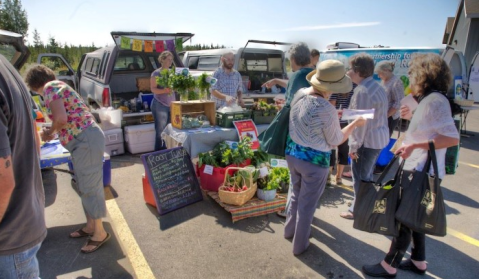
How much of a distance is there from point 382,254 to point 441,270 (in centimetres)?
50

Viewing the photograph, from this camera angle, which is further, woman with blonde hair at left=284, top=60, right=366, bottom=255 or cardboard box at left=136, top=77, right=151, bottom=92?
cardboard box at left=136, top=77, right=151, bottom=92

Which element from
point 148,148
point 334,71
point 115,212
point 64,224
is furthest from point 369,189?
point 148,148

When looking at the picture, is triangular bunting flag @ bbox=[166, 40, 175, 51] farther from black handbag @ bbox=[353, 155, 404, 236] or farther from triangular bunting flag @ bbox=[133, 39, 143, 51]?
black handbag @ bbox=[353, 155, 404, 236]

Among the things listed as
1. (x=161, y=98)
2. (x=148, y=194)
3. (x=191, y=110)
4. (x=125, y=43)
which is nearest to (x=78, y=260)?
(x=148, y=194)

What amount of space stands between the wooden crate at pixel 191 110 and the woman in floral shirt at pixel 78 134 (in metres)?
1.33

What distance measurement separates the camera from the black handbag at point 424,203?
219 centimetres

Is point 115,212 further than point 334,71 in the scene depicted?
Yes

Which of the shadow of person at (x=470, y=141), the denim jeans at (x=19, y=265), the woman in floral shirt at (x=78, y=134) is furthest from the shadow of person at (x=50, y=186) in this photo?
the shadow of person at (x=470, y=141)

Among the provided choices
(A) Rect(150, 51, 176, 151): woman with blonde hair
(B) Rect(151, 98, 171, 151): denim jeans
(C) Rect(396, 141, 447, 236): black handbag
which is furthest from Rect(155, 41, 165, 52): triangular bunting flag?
(C) Rect(396, 141, 447, 236): black handbag

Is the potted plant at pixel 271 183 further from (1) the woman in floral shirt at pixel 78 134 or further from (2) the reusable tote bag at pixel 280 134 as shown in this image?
(1) the woman in floral shirt at pixel 78 134

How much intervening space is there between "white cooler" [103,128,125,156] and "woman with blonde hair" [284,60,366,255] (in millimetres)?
4063

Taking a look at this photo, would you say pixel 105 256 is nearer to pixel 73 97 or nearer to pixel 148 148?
pixel 73 97

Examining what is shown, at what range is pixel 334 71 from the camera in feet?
8.16

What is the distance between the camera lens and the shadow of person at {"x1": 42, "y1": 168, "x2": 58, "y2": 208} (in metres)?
Result: 4.13
